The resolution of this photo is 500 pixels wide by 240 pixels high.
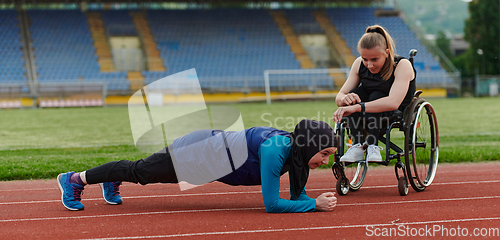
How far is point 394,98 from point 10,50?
94.6 ft

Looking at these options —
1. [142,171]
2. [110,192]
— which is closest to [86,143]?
[110,192]

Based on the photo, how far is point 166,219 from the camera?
12.1 feet

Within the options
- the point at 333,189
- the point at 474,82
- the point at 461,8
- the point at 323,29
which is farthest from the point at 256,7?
the point at 461,8

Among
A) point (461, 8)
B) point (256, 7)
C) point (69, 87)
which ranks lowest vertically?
point (69, 87)

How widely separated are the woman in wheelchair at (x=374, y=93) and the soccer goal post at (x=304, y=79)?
23106mm

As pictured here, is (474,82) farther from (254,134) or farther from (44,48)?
(254,134)

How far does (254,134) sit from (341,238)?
3.22 ft

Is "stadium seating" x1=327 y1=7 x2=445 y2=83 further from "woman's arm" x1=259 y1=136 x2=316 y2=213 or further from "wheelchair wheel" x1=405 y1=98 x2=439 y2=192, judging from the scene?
"woman's arm" x1=259 y1=136 x2=316 y2=213

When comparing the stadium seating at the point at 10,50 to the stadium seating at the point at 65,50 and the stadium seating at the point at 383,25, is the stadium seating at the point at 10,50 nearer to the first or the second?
the stadium seating at the point at 65,50

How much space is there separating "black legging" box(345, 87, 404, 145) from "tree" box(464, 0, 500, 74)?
38.5 m

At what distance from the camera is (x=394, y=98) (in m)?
4.14

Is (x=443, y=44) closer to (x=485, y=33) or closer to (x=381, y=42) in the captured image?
(x=485, y=33)

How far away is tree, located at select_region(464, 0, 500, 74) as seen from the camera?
38.6 meters

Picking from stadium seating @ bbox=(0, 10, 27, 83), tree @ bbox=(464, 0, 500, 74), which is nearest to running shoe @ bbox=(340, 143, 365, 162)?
stadium seating @ bbox=(0, 10, 27, 83)
